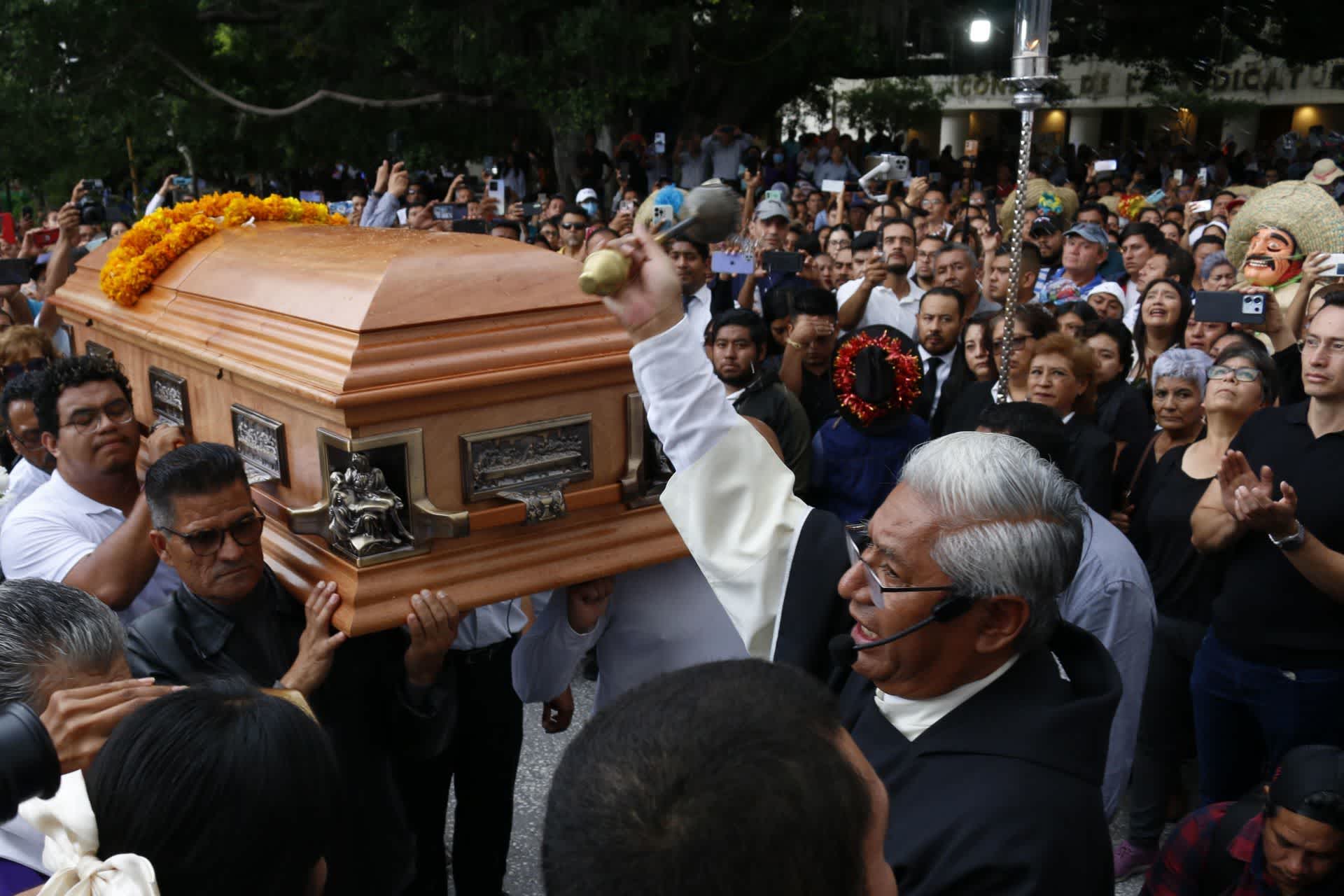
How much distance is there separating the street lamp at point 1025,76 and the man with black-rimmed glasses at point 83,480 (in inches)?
102

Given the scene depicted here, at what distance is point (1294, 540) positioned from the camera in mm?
2486

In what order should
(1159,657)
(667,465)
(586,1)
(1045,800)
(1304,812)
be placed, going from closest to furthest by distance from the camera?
(1045,800) → (1304,812) → (667,465) → (1159,657) → (586,1)

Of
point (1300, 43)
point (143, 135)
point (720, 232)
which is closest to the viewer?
point (720, 232)

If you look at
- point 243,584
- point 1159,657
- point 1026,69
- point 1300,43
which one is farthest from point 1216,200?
point 1300,43

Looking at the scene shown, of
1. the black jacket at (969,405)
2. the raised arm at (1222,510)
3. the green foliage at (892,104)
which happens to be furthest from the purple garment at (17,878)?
the green foliage at (892,104)

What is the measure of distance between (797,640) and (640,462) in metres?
0.78

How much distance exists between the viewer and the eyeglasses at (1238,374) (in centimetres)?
316

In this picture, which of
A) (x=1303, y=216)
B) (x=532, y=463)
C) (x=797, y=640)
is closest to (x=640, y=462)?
(x=532, y=463)

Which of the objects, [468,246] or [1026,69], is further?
[1026,69]

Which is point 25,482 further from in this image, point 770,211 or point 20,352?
point 770,211

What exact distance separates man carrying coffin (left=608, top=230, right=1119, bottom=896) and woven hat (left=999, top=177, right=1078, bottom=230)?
266 inches

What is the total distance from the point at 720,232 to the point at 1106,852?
1153mm

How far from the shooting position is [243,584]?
213 centimetres

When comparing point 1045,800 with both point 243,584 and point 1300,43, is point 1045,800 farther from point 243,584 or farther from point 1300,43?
point 1300,43
